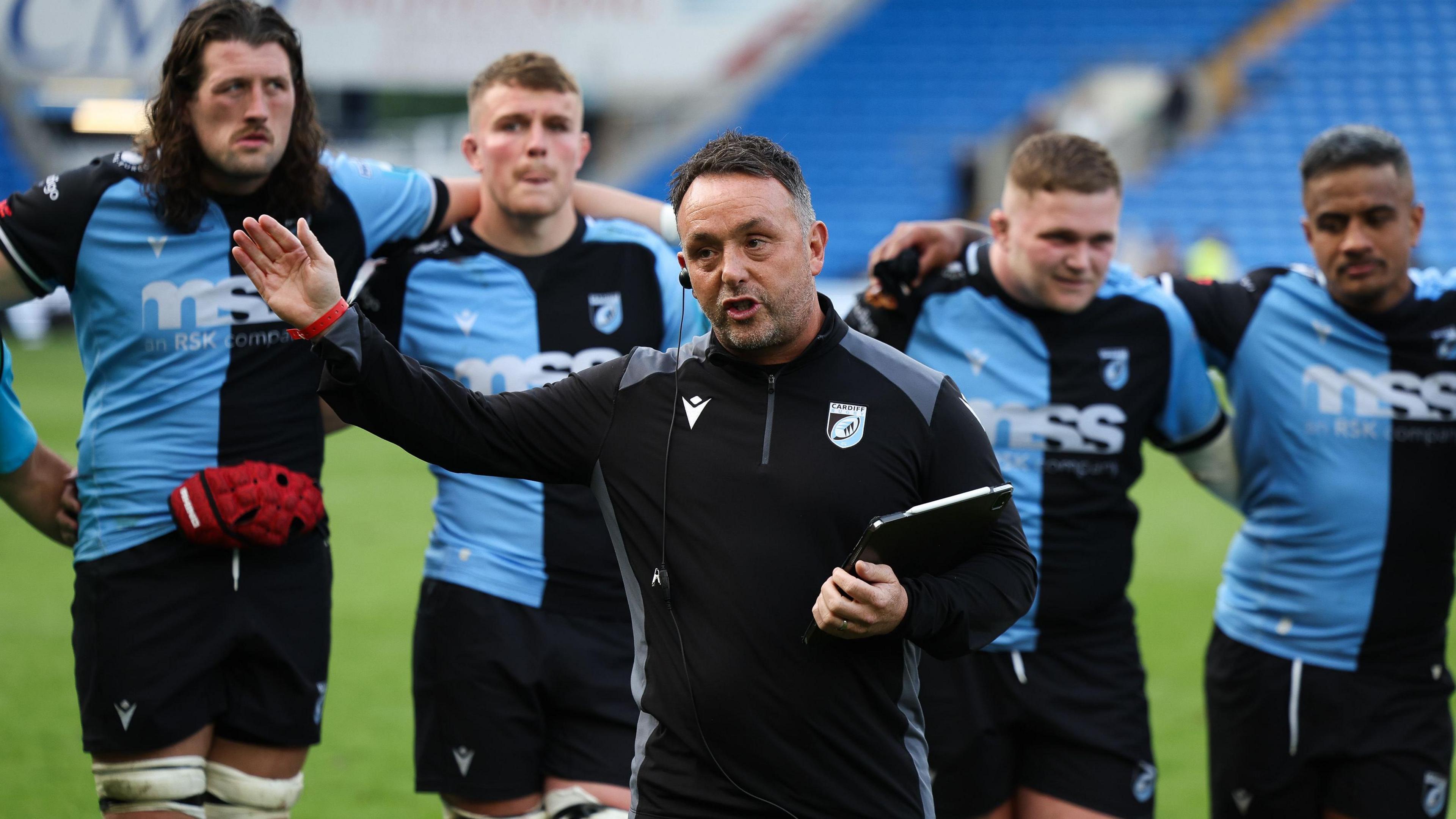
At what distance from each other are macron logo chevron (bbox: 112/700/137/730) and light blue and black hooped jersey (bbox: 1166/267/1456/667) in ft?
10.7

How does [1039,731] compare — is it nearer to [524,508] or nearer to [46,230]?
[524,508]

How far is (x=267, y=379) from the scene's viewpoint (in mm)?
3848

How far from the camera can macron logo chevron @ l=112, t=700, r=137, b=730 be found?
357cm

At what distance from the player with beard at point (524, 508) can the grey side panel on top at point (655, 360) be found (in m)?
0.83

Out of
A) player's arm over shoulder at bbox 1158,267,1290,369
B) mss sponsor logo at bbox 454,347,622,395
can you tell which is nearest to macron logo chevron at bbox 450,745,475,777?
mss sponsor logo at bbox 454,347,622,395

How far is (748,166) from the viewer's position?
8.89ft

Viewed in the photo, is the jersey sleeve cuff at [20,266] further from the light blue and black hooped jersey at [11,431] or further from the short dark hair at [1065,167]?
the short dark hair at [1065,167]

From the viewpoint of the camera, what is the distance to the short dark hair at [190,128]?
146 inches

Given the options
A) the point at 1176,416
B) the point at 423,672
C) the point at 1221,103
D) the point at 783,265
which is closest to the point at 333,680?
the point at 423,672

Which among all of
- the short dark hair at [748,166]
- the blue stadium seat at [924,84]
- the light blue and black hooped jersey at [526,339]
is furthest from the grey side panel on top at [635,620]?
the blue stadium seat at [924,84]

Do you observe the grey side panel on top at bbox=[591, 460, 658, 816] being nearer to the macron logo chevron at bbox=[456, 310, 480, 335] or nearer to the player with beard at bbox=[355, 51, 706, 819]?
the player with beard at bbox=[355, 51, 706, 819]

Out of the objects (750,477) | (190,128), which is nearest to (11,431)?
(190,128)

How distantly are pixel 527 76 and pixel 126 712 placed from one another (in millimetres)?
2122

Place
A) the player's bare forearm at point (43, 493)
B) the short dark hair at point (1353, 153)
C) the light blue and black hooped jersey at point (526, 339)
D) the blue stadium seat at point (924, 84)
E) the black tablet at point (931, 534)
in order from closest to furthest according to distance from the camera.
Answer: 1. the black tablet at point (931, 534)
2. the player's bare forearm at point (43, 493)
3. the light blue and black hooped jersey at point (526, 339)
4. the short dark hair at point (1353, 153)
5. the blue stadium seat at point (924, 84)
